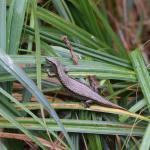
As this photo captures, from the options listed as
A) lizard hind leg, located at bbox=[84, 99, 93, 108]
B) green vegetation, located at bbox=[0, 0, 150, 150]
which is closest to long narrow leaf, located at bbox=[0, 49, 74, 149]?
green vegetation, located at bbox=[0, 0, 150, 150]

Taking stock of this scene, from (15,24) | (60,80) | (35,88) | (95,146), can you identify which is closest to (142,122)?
(95,146)

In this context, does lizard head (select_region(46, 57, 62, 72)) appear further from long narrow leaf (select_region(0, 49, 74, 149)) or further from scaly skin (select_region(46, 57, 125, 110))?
long narrow leaf (select_region(0, 49, 74, 149))

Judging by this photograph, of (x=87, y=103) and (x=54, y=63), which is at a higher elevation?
(x=54, y=63)

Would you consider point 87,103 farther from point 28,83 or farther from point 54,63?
point 28,83

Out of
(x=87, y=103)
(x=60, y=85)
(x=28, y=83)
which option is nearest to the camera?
(x=28, y=83)

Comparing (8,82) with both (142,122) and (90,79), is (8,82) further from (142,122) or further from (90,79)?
(142,122)

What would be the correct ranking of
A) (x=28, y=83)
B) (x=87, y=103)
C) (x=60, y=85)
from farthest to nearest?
(x=60, y=85), (x=87, y=103), (x=28, y=83)

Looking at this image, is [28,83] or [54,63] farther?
[54,63]

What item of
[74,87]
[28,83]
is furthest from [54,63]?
[28,83]

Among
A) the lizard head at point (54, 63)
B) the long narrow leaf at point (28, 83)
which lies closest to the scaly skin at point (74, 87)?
the lizard head at point (54, 63)
